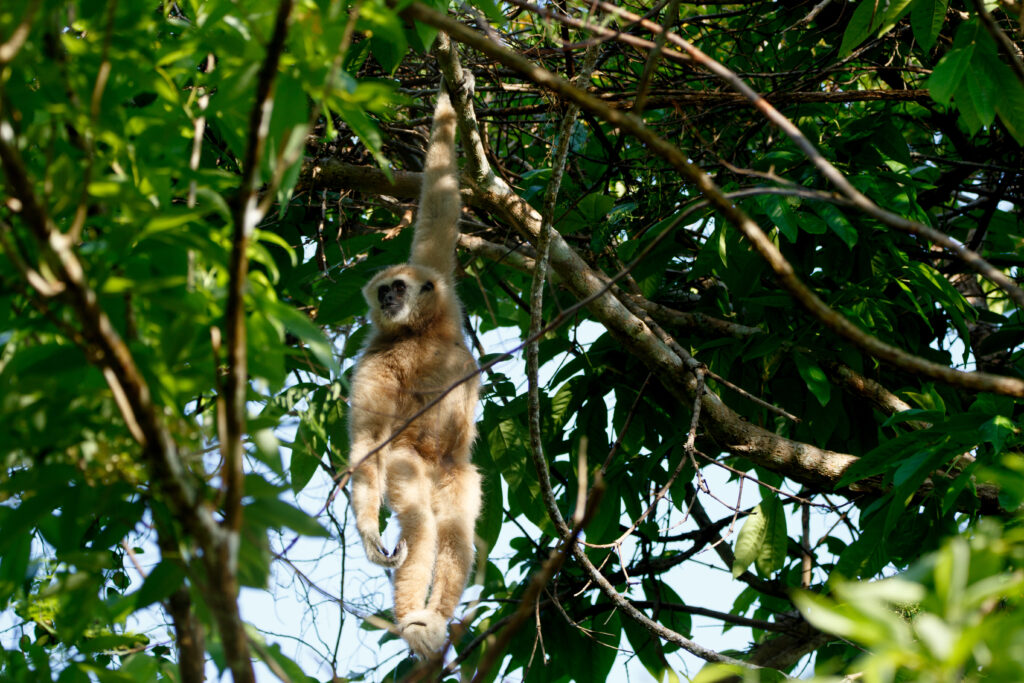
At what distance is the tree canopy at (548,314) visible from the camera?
185 centimetres

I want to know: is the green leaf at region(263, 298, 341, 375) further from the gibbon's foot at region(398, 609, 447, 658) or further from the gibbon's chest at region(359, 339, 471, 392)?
the gibbon's chest at region(359, 339, 471, 392)

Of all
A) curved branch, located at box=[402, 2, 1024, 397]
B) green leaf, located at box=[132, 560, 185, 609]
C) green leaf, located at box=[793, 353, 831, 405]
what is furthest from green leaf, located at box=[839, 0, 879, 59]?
green leaf, located at box=[132, 560, 185, 609]

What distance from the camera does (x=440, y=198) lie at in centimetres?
501

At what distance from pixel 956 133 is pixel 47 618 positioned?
18.2 feet

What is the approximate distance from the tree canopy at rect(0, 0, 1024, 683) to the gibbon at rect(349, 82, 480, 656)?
18 centimetres

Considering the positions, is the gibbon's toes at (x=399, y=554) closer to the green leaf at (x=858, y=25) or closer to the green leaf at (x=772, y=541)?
the green leaf at (x=772, y=541)

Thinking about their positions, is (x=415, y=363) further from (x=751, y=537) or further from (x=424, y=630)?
(x=751, y=537)

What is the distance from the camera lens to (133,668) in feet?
7.82

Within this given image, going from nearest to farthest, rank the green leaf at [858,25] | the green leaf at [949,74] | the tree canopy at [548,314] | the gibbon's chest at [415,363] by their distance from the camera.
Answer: the tree canopy at [548,314]
the green leaf at [949,74]
the green leaf at [858,25]
the gibbon's chest at [415,363]

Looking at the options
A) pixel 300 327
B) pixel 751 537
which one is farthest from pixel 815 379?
pixel 300 327

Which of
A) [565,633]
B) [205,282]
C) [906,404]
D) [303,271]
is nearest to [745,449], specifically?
[906,404]

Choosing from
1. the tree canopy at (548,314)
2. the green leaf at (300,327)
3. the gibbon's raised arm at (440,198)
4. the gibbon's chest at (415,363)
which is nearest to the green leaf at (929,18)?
the tree canopy at (548,314)

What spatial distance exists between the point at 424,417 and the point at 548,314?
3.32ft

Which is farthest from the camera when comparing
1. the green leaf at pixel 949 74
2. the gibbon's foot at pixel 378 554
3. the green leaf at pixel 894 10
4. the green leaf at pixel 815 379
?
the gibbon's foot at pixel 378 554
